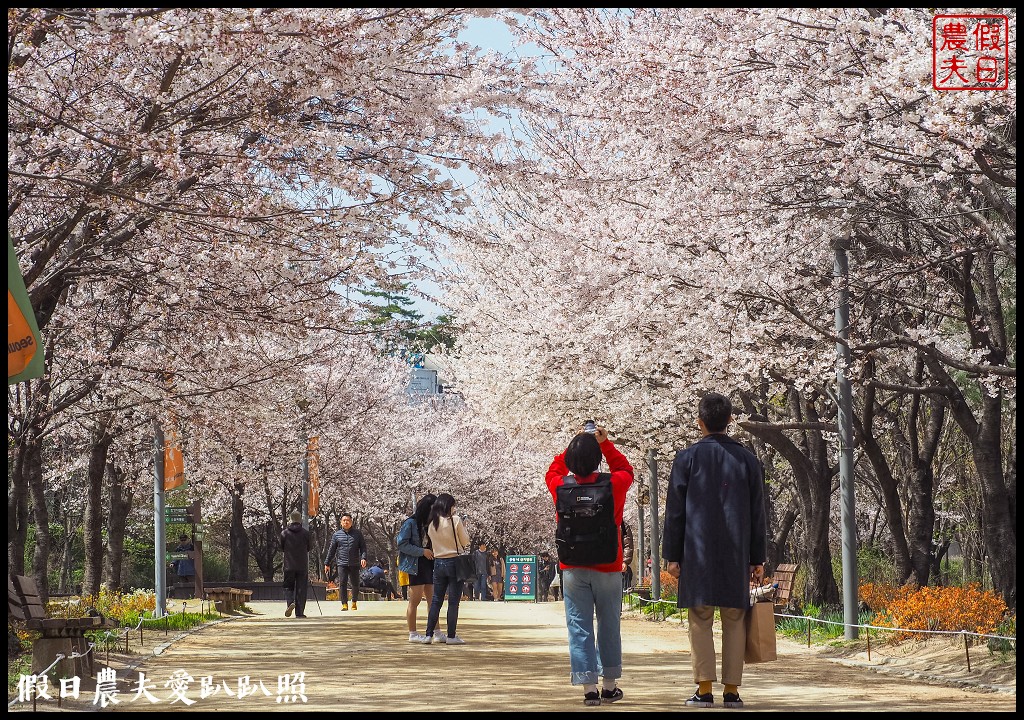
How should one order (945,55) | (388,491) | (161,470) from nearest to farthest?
(945,55) → (161,470) → (388,491)

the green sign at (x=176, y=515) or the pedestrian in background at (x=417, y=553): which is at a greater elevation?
the green sign at (x=176, y=515)

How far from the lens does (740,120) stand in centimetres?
1156

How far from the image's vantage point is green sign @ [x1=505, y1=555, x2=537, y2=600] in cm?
3675

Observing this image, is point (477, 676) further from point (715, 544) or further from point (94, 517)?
point (94, 517)

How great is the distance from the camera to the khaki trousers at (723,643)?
7996mm

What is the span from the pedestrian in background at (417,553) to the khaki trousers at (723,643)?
21.9 ft

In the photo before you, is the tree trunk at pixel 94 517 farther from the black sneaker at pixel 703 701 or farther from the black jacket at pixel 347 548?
the black sneaker at pixel 703 701

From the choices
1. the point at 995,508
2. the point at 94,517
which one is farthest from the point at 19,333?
the point at 94,517

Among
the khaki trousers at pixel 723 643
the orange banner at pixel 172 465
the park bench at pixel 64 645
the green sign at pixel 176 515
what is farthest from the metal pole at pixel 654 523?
the khaki trousers at pixel 723 643

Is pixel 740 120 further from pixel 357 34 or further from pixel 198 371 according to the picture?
pixel 198 371

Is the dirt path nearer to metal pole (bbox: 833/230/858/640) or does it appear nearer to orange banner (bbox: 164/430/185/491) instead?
metal pole (bbox: 833/230/858/640)

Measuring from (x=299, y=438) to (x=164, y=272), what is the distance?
23.3m

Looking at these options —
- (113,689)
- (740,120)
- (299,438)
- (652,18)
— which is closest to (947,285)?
(652,18)

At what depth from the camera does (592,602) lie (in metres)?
8.58
